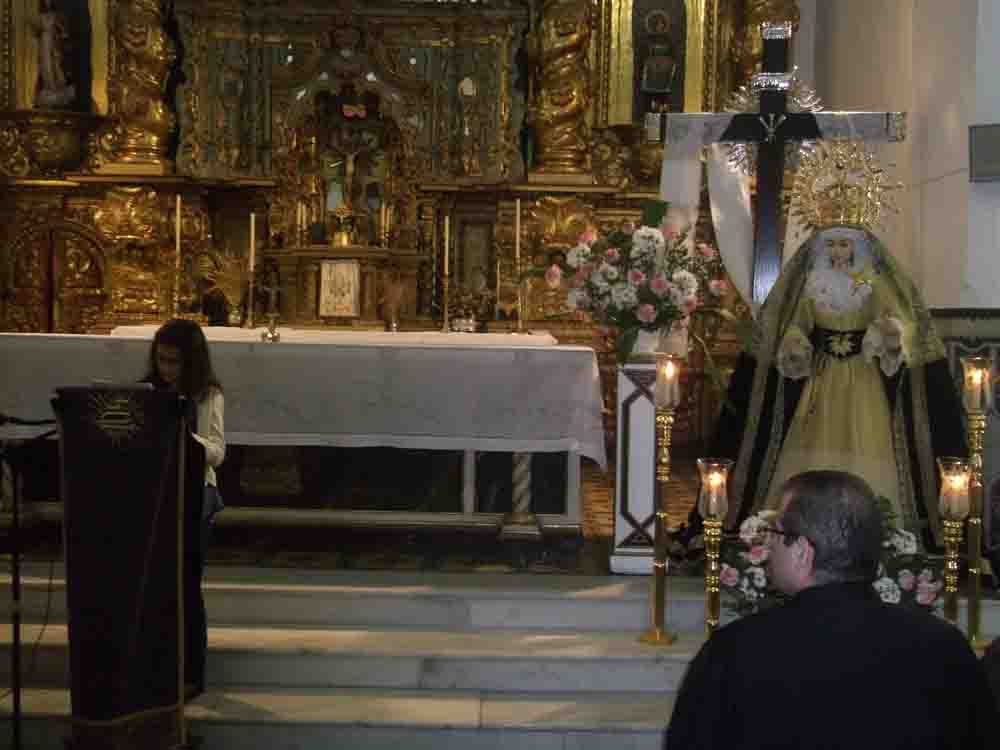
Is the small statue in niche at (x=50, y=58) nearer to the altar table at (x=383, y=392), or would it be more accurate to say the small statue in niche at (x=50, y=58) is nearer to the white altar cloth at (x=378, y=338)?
the white altar cloth at (x=378, y=338)

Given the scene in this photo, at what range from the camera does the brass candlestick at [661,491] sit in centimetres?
634

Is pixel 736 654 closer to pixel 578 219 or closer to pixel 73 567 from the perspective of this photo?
pixel 73 567

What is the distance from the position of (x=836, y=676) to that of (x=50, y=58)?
35.3 ft

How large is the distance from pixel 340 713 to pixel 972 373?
3.18 meters

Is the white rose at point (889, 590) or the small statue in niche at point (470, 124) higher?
the small statue in niche at point (470, 124)

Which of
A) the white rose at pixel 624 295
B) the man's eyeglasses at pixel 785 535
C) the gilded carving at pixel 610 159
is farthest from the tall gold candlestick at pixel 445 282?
the man's eyeglasses at pixel 785 535

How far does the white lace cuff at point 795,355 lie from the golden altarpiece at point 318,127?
4.72m

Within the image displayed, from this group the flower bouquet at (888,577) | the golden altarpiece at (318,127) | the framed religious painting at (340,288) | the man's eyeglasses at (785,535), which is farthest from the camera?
the golden altarpiece at (318,127)

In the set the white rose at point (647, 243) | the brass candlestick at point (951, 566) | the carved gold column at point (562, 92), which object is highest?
the carved gold column at point (562, 92)

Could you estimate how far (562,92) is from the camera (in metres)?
12.0

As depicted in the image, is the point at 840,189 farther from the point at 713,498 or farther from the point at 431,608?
the point at 431,608

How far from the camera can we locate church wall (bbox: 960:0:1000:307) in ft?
27.4

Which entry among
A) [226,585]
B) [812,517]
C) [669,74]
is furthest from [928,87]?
[812,517]

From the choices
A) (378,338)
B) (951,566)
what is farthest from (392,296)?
(951,566)
